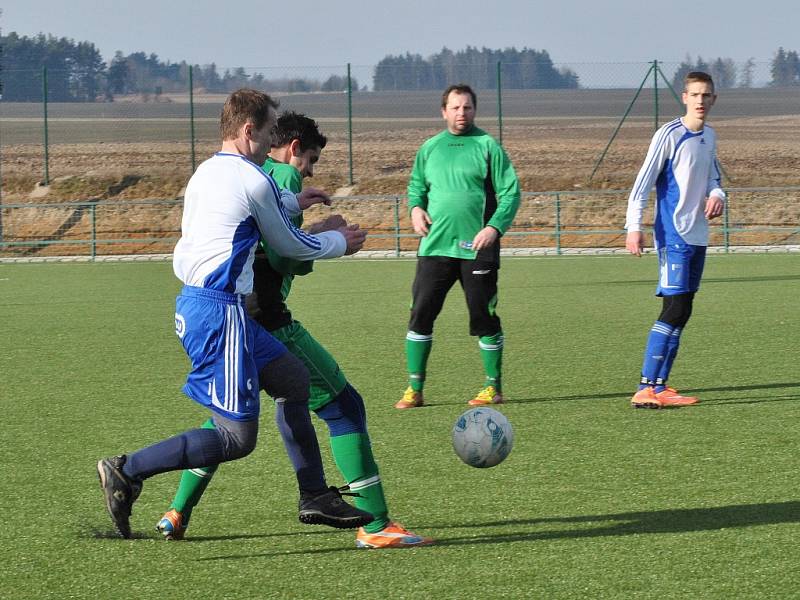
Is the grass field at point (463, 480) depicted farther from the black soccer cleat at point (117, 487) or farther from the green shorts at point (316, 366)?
the green shorts at point (316, 366)

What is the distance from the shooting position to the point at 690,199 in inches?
305

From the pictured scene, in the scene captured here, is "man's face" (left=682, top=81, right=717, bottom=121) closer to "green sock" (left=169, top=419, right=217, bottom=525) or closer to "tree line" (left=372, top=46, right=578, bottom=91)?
"green sock" (left=169, top=419, right=217, bottom=525)

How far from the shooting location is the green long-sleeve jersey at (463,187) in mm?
7926

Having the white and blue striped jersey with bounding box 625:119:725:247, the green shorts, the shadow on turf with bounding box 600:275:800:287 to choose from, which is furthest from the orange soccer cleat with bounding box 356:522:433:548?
the shadow on turf with bounding box 600:275:800:287

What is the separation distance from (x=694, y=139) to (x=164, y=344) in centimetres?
574

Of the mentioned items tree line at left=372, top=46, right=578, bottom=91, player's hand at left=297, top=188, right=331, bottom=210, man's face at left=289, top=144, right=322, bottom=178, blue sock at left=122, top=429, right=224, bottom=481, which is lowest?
blue sock at left=122, top=429, right=224, bottom=481

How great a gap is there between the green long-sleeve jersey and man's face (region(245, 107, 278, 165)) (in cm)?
341

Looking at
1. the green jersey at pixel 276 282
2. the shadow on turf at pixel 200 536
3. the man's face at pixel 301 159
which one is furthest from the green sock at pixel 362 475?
the man's face at pixel 301 159

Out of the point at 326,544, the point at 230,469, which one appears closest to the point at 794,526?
the point at 326,544

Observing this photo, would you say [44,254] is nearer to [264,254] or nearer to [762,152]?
Result: [762,152]

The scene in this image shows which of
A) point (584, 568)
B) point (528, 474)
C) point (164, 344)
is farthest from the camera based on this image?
point (164, 344)

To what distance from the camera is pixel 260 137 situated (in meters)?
4.48

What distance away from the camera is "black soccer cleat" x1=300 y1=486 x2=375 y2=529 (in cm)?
453

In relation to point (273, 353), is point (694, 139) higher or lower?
higher
